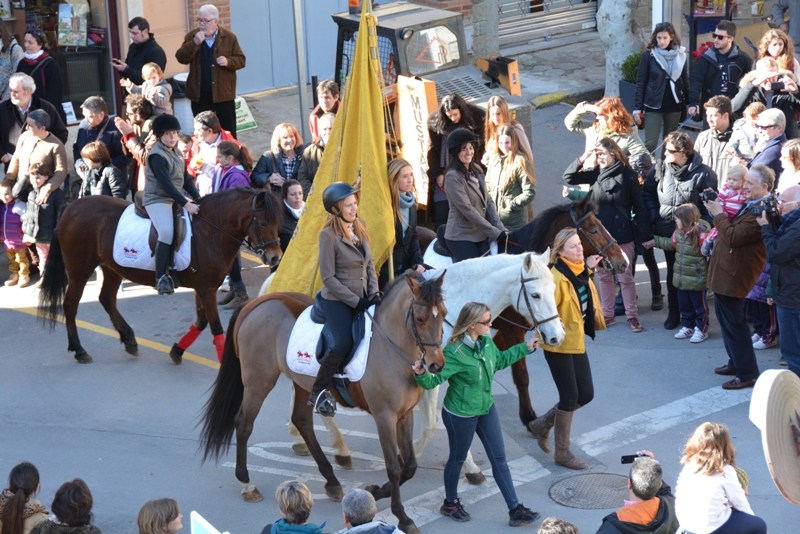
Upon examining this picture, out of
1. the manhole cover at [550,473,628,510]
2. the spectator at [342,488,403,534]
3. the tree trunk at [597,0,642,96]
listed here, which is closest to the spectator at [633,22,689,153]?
the tree trunk at [597,0,642,96]

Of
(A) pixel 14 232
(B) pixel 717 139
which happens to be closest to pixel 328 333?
(B) pixel 717 139

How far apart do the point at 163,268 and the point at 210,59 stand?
4.73 m

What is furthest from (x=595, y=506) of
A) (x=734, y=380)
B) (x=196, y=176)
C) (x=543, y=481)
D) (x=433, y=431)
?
(x=196, y=176)

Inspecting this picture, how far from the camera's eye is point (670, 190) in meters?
10.8

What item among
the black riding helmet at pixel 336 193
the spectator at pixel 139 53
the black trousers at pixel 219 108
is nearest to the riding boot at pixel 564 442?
the black riding helmet at pixel 336 193

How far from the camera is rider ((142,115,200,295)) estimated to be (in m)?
9.85

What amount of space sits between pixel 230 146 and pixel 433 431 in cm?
453

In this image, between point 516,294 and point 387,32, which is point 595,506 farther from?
point 387,32

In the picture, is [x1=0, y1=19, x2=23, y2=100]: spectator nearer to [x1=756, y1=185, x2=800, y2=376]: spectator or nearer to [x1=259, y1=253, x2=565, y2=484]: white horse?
[x1=259, y1=253, x2=565, y2=484]: white horse

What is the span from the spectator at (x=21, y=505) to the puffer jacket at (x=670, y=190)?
7019 millimetres

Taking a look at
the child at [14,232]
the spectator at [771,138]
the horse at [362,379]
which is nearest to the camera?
the horse at [362,379]

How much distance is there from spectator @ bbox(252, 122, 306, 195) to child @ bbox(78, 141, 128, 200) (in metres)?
1.54

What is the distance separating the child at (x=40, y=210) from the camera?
1194 centimetres

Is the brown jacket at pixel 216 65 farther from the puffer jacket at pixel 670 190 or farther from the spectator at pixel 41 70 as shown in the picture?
the puffer jacket at pixel 670 190
